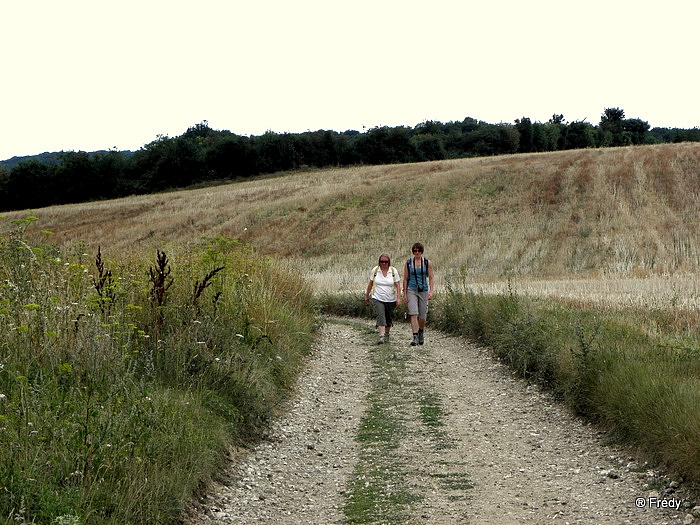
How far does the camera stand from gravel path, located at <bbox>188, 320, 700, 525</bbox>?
19.9 ft

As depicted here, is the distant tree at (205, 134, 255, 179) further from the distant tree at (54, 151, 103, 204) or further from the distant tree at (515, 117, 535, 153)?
the distant tree at (515, 117, 535, 153)

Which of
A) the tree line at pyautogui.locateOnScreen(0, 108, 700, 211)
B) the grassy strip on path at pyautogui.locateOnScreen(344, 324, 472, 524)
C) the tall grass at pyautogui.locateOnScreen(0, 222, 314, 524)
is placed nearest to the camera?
the tall grass at pyautogui.locateOnScreen(0, 222, 314, 524)

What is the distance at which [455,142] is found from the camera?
100562 millimetres

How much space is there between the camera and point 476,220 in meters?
44.6

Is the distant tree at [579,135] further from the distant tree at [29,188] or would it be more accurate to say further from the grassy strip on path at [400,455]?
the grassy strip on path at [400,455]

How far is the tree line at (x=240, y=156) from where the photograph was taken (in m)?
92.1

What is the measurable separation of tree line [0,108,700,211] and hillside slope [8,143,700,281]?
29.5 meters

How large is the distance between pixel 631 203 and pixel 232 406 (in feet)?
126

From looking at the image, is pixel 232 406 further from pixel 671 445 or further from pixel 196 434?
pixel 671 445

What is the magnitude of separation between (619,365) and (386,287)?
770cm

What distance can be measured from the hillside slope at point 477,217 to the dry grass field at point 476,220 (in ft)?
0.32

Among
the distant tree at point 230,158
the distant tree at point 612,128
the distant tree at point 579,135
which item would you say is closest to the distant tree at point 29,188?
the distant tree at point 230,158

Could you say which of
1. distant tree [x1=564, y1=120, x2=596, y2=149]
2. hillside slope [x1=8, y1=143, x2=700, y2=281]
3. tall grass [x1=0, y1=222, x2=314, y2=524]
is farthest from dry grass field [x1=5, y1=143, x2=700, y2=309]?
distant tree [x1=564, y1=120, x2=596, y2=149]

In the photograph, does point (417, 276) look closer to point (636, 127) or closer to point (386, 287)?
point (386, 287)
